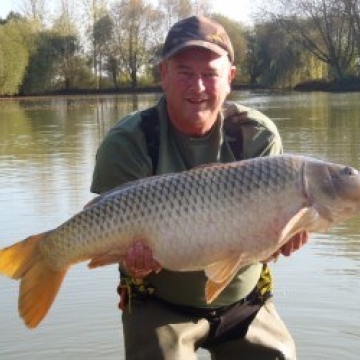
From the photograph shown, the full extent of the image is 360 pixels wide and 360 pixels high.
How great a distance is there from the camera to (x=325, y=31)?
54312 millimetres

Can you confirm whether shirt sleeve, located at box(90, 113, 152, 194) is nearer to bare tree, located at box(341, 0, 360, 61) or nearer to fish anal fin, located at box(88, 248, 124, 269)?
fish anal fin, located at box(88, 248, 124, 269)

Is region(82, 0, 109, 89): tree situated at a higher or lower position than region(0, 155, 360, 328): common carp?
higher

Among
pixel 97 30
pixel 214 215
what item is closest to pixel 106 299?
pixel 214 215

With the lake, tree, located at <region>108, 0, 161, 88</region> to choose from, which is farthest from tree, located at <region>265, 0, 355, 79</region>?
the lake

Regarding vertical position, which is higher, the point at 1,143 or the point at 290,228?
the point at 290,228

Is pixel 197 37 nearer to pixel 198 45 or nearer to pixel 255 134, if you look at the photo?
pixel 198 45

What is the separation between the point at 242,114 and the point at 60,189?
6.47 m

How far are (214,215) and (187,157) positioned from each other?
2.04 ft

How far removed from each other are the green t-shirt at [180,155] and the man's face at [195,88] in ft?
0.21

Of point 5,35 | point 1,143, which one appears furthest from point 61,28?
point 1,143

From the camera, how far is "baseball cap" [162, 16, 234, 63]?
335 cm

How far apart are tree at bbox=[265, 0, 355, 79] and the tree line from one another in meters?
0.07

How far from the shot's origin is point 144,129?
3426mm

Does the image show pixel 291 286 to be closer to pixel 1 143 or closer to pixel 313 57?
pixel 1 143
